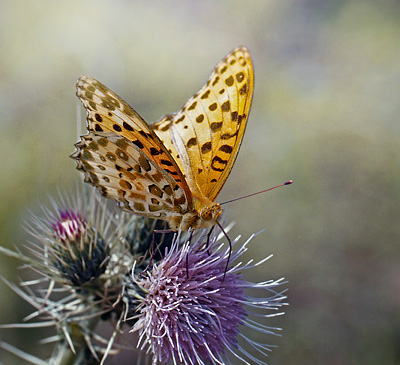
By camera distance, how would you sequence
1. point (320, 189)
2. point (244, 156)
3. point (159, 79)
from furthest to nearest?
point (159, 79) < point (244, 156) < point (320, 189)

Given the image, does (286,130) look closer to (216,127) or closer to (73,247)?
(216,127)

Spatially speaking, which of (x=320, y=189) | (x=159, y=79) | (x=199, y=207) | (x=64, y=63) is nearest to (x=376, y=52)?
(x=320, y=189)

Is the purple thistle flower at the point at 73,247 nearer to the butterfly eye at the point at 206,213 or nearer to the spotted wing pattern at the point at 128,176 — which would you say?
the spotted wing pattern at the point at 128,176

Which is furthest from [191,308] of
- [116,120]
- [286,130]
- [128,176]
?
[286,130]

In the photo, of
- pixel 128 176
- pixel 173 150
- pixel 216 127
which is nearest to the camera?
pixel 128 176

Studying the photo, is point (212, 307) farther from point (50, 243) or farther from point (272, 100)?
point (272, 100)

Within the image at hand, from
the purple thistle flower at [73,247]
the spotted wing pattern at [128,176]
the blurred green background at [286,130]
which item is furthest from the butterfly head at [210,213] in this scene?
the blurred green background at [286,130]
